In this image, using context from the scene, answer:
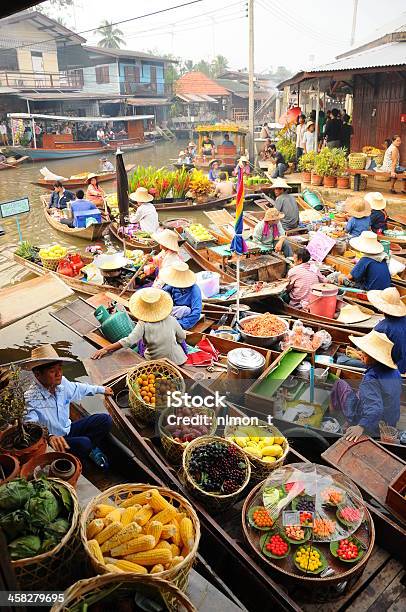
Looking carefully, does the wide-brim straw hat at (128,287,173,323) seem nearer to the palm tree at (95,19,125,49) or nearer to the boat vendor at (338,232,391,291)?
the boat vendor at (338,232,391,291)

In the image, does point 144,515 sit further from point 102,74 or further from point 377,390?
point 102,74

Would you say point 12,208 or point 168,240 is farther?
point 12,208

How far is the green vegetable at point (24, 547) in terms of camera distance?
7.53 feet

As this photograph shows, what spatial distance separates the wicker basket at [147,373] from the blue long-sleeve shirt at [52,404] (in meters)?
0.43

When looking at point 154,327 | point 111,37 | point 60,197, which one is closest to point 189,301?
point 154,327

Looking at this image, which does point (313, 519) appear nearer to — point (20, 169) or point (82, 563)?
point (82, 563)

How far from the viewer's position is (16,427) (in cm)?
335

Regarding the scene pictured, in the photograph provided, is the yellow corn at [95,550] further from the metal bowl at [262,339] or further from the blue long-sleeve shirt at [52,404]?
the metal bowl at [262,339]

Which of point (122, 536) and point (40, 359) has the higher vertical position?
point (40, 359)

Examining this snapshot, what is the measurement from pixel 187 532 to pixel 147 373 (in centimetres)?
202

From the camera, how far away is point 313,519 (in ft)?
10.5

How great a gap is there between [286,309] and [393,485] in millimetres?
3554

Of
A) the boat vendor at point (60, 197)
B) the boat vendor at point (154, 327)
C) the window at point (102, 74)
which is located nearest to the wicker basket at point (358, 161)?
the boat vendor at point (60, 197)

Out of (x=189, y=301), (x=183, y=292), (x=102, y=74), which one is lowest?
(x=189, y=301)
